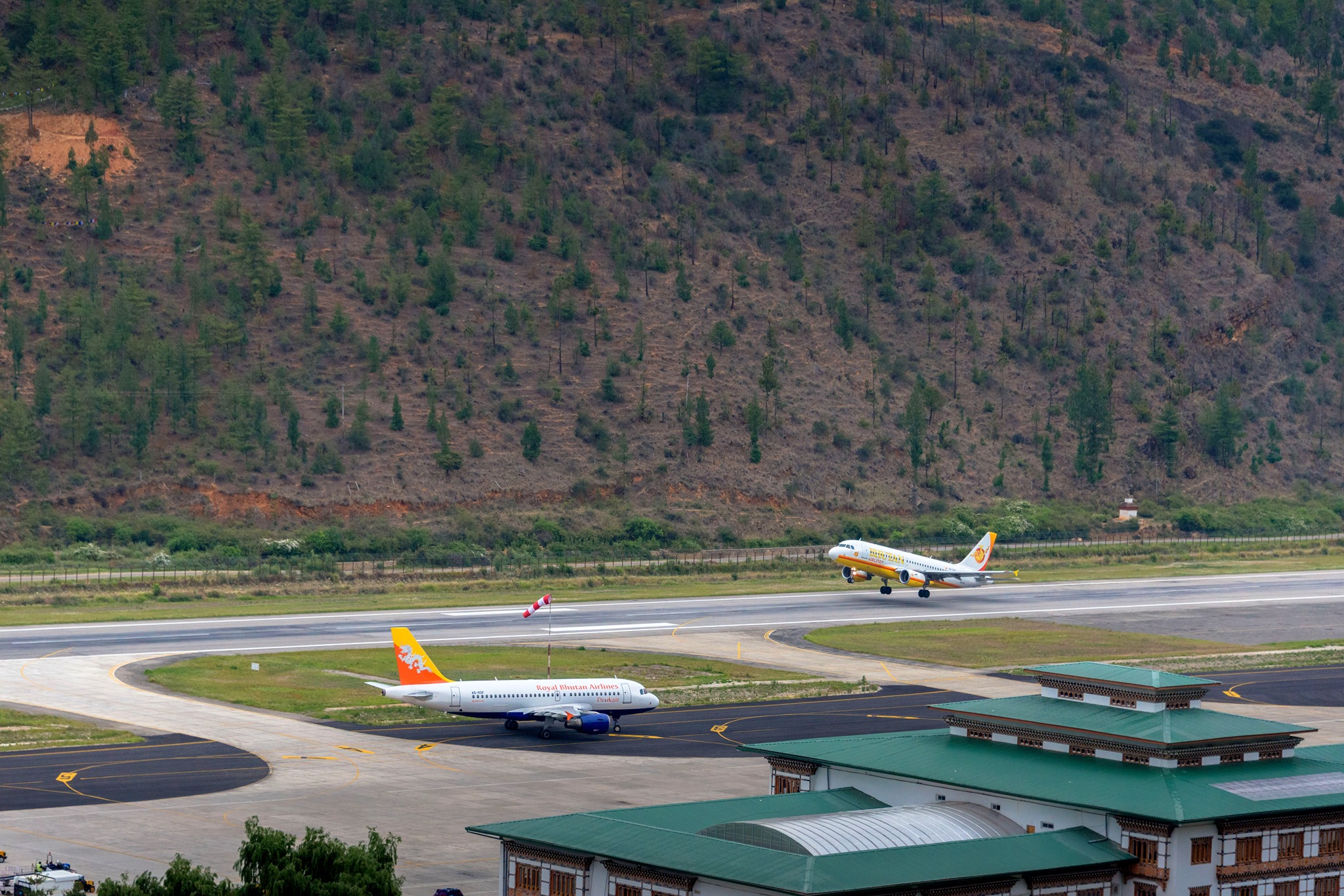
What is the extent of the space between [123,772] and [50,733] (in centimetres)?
954

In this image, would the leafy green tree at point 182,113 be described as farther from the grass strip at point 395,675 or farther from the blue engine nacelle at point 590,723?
the blue engine nacelle at point 590,723

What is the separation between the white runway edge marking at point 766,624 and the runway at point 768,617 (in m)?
0.16

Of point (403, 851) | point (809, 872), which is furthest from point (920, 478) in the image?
point (809, 872)

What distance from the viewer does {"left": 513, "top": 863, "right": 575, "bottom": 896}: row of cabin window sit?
44.8m

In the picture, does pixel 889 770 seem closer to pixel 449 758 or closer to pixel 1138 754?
pixel 1138 754

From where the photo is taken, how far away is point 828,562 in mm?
159125

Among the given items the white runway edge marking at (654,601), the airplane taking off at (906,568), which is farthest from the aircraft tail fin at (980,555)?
the white runway edge marking at (654,601)

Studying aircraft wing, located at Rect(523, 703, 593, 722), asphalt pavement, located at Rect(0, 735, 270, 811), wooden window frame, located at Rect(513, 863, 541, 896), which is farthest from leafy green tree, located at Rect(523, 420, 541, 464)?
wooden window frame, located at Rect(513, 863, 541, 896)

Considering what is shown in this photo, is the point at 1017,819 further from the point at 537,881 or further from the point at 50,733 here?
the point at 50,733

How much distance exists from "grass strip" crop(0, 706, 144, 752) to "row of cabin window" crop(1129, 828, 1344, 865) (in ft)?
157

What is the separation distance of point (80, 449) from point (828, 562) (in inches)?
2858

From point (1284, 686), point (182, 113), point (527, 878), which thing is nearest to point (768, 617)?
point (1284, 686)

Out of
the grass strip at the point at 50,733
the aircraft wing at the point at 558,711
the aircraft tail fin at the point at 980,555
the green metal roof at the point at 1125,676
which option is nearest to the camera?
the green metal roof at the point at 1125,676

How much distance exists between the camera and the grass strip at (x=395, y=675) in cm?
8725
